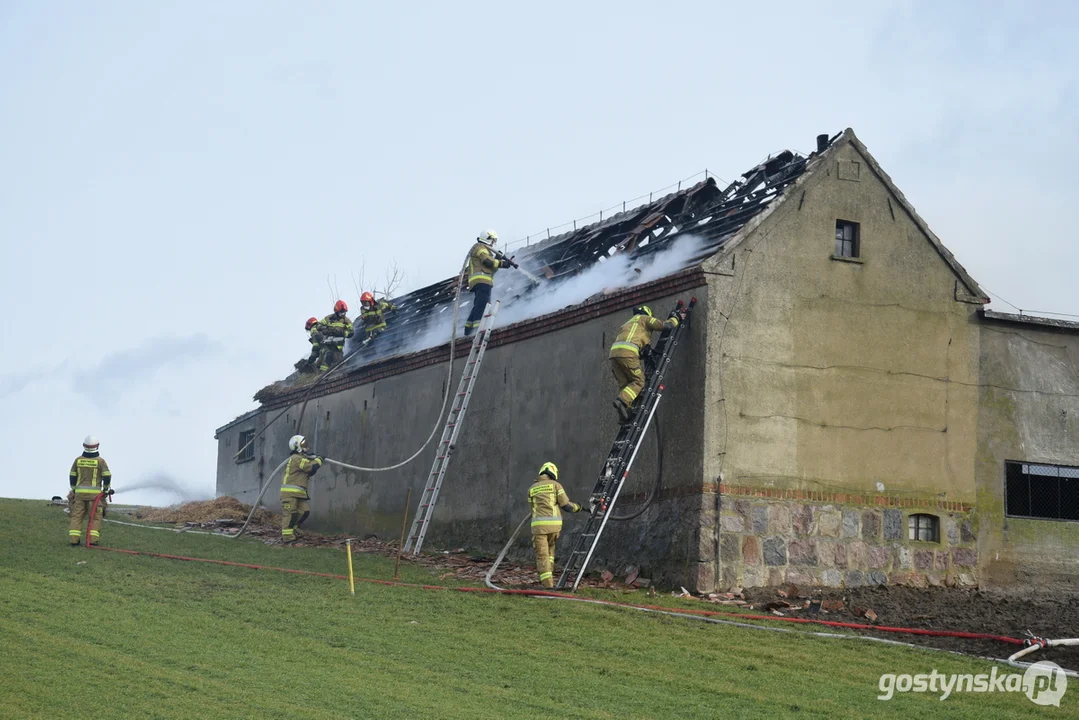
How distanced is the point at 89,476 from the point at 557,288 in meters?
8.63

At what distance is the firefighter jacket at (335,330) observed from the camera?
30.4 metres

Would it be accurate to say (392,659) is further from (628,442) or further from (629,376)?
(629,376)

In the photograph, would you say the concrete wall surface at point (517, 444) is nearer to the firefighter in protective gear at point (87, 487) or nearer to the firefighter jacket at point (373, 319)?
the firefighter jacket at point (373, 319)

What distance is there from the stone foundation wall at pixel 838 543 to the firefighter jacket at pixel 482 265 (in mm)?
8564

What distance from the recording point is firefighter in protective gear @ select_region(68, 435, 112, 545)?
67.1 feet

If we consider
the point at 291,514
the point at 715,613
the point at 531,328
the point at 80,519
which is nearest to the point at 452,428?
the point at 531,328

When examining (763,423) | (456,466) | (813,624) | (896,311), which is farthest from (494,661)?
(456,466)

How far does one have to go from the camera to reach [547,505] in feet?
54.4

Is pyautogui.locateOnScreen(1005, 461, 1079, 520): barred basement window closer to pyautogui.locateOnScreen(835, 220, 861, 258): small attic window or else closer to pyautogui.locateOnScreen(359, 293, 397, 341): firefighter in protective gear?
pyautogui.locateOnScreen(835, 220, 861, 258): small attic window

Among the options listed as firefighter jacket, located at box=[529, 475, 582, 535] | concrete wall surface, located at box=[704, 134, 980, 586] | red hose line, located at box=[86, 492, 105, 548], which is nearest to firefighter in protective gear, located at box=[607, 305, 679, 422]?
concrete wall surface, located at box=[704, 134, 980, 586]

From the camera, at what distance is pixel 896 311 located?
18828mm

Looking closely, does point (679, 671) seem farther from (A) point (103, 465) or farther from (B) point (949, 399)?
(A) point (103, 465)

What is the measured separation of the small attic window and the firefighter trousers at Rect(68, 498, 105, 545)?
40.3ft

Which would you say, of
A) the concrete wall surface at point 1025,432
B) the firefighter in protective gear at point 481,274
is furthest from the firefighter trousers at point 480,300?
the concrete wall surface at point 1025,432
